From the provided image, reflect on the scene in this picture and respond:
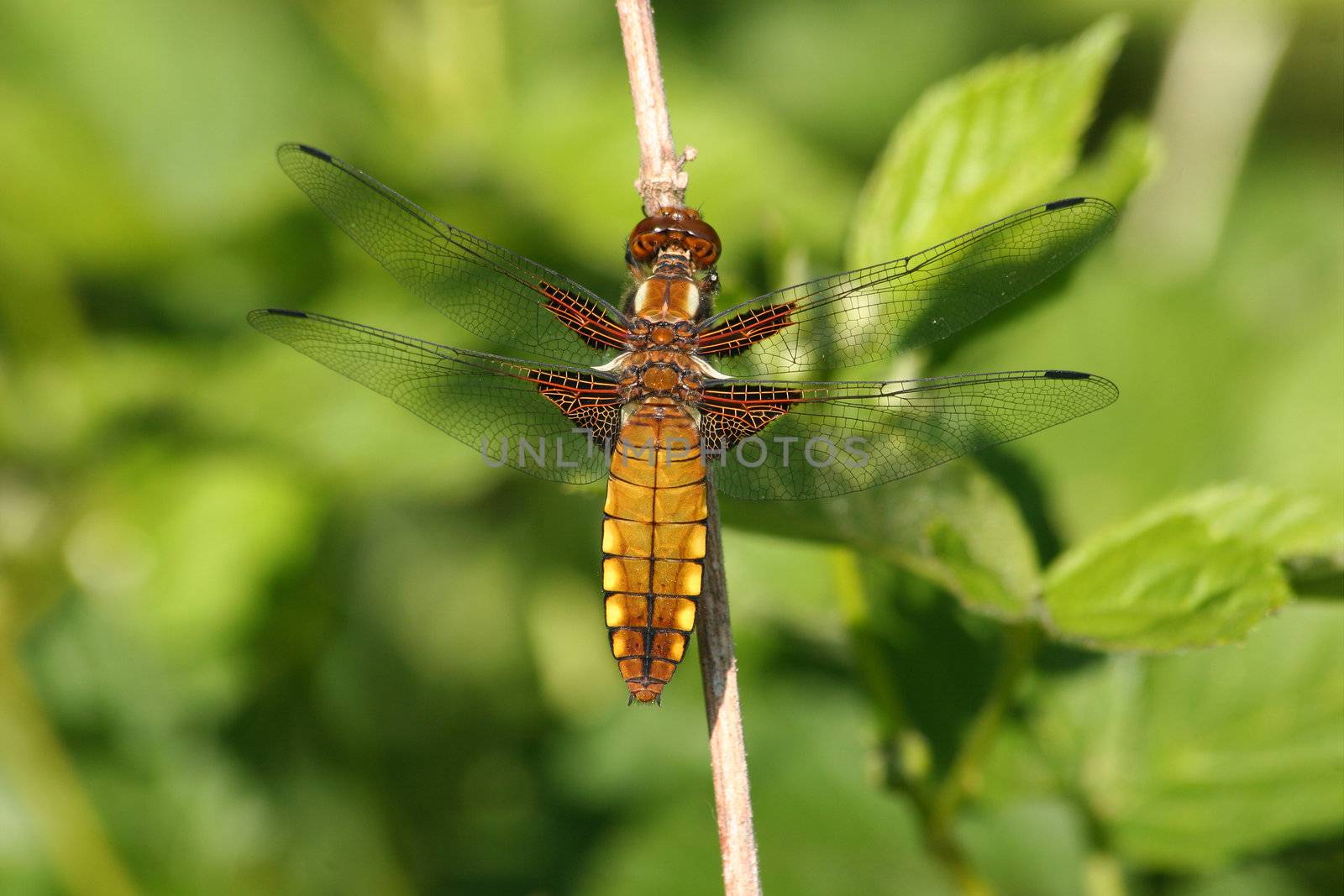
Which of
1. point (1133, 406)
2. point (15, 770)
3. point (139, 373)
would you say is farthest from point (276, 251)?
point (1133, 406)

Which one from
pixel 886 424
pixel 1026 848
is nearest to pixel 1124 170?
pixel 886 424

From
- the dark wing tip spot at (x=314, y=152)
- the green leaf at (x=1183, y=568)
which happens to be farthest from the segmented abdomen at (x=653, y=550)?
the dark wing tip spot at (x=314, y=152)

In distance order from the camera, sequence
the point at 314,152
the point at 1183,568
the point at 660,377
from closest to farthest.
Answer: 1. the point at 1183,568
2. the point at 660,377
3. the point at 314,152

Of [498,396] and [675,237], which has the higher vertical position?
[675,237]

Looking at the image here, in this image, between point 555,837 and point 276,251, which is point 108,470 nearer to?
point 276,251

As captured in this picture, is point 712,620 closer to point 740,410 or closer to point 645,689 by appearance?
point 645,689

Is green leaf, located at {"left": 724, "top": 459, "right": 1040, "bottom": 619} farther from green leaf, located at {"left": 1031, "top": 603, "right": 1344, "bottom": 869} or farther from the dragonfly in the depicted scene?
green leaf, located at {"left": 1031, "top": 603, "right": 1344, "bottom": 869}

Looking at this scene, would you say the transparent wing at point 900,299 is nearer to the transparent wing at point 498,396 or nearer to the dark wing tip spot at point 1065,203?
the dark wing tip spot at point 1065,203
